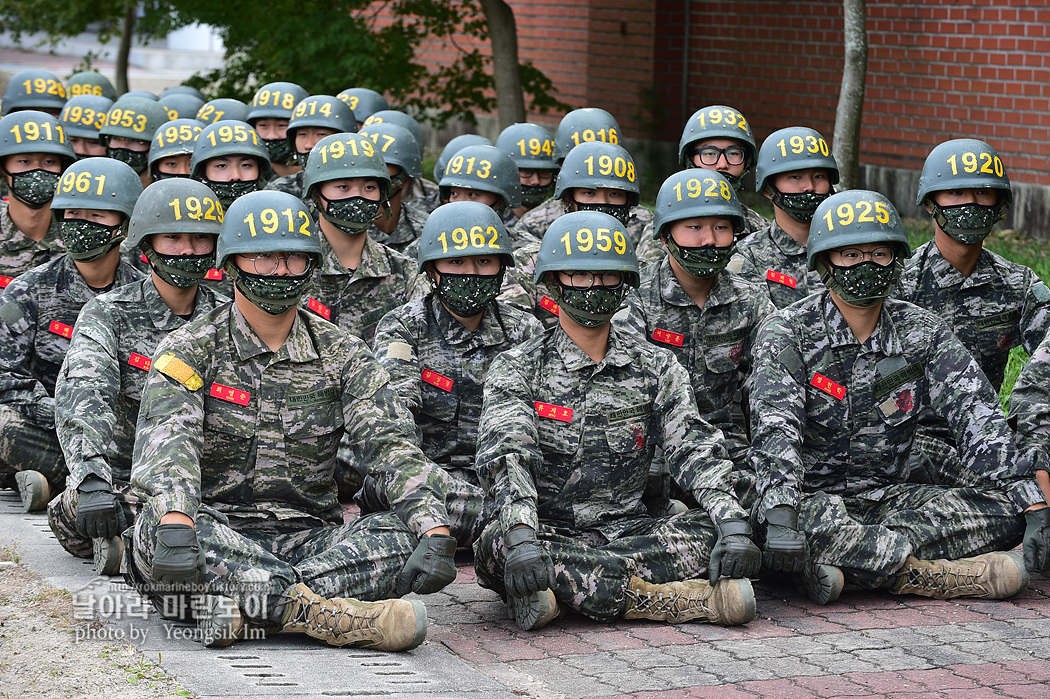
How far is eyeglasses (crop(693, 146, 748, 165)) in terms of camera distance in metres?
9.21

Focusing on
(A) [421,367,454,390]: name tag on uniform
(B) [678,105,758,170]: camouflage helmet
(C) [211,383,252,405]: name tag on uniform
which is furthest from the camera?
(B) [678,105,758,170]: camouflage helmet

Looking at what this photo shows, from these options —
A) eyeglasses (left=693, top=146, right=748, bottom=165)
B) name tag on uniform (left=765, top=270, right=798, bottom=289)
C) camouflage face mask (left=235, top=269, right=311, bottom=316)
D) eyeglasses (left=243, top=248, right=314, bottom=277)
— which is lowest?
camouflage face mask (left=235, top=269, right=311, bottom=316)

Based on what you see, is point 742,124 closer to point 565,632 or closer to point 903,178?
point 565,632

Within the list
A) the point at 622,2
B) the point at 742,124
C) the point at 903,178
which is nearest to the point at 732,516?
the point at 742,124

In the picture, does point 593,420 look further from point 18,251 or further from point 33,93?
point 33,93

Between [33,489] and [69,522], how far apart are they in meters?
1.16

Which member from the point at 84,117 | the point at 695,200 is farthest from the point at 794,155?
the point at 84,117

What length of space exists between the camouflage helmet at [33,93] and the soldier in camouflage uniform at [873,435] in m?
8.14

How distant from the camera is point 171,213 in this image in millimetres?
6785

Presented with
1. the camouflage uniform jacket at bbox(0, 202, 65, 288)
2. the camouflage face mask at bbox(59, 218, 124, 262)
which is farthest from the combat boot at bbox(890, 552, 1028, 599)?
the camouflage uniform jacket at bbox(0, 202, 65, 288)

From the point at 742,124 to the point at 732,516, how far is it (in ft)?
13.7

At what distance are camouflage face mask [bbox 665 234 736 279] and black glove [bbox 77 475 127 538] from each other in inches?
130

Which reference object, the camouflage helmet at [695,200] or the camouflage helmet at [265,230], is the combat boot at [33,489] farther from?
the camouflage helmet at [695,200]

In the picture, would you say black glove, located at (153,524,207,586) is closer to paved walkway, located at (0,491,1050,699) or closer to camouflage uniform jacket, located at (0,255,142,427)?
paved walkway, located at (0,491,1050,699)
